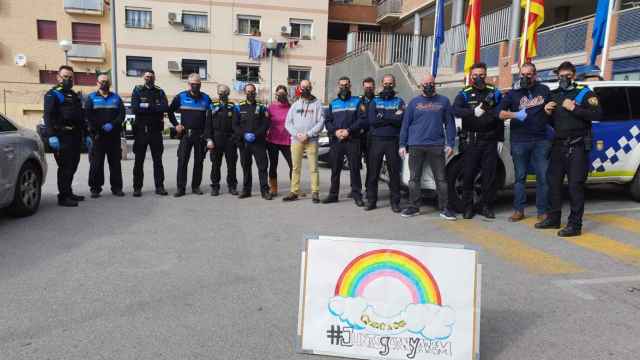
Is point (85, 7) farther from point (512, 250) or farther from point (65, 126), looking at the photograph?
point (512, 250)

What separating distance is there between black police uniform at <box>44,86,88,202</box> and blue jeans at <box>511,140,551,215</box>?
6411mm

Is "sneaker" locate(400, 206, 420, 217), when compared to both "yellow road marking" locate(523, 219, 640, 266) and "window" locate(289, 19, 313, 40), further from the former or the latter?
"window" locate(289, 19, 313, 40)

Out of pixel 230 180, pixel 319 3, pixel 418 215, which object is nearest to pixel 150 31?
pixel 319 3

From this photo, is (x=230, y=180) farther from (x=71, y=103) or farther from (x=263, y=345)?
(x=263, y=345)

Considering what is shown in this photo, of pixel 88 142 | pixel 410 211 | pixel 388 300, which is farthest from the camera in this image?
pixel 88 142

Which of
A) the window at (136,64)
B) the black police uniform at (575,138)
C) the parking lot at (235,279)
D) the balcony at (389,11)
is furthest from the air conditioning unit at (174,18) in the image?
the black police uniform at (575,138)

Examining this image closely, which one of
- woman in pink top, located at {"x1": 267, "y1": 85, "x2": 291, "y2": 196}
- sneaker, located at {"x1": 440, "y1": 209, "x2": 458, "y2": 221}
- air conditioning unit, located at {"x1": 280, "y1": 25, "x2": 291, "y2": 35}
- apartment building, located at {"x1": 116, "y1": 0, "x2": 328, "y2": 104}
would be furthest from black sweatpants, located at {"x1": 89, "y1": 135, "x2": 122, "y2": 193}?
air conditioning unit, located at {"x1": 280, "y1": 25, "x2": 291, "y2": 35}

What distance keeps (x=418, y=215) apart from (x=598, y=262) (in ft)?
8.74

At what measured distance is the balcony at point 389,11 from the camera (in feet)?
105

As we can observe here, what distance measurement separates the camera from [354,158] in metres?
8.26

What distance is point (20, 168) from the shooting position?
679 centimetres

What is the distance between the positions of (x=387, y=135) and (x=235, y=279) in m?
3.84

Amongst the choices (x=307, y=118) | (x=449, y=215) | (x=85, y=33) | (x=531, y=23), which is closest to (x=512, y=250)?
(x=449, y=215)

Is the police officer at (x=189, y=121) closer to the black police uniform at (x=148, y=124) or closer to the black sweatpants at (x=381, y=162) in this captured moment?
the black police uniform at (x=148, y=124)
